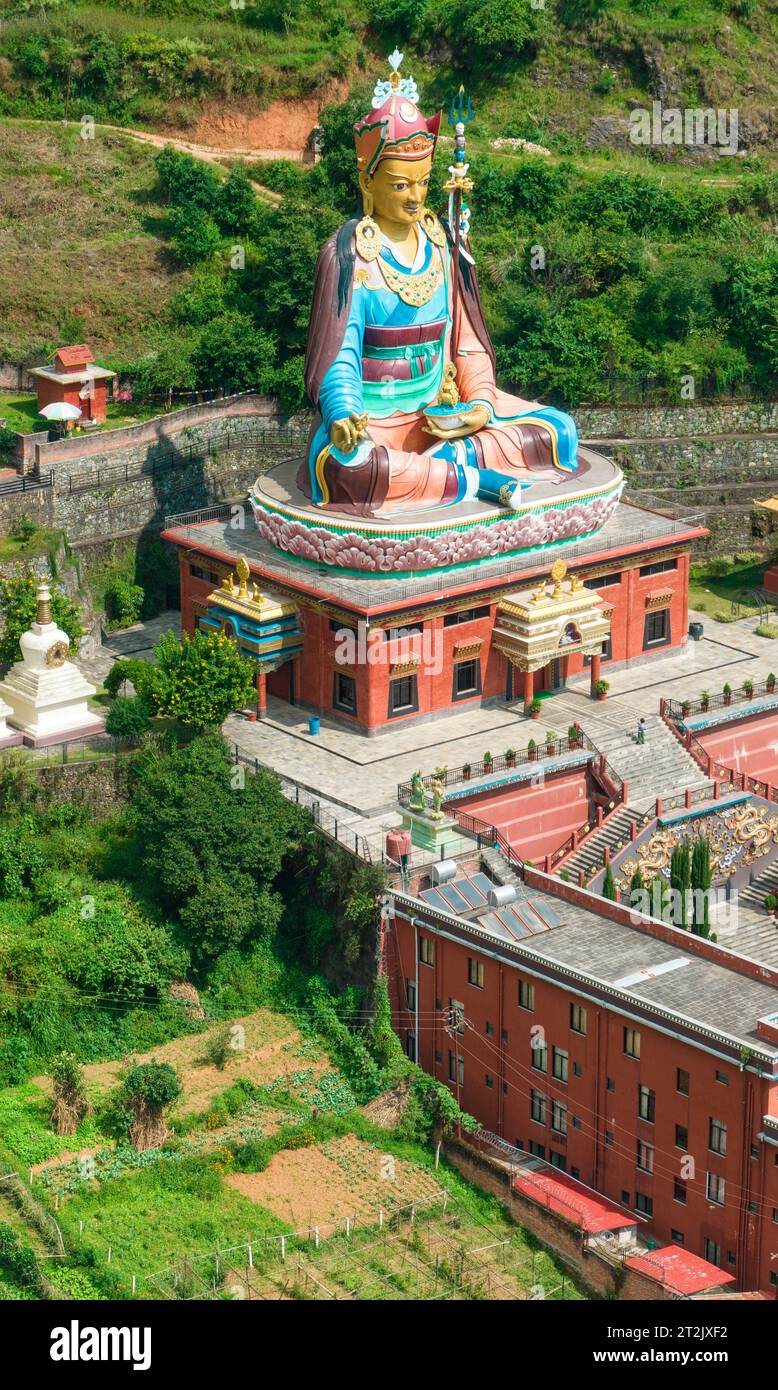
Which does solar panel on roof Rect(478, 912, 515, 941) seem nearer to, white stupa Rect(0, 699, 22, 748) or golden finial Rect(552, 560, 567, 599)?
golden finial Rect(552, 560, 567, 599)

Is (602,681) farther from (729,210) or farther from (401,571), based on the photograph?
(729,210)

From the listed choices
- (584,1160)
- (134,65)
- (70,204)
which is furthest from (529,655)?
(134,65)

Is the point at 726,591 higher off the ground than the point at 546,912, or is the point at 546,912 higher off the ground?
the point at 726,591

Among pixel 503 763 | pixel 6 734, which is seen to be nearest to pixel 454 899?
pixel 503 763

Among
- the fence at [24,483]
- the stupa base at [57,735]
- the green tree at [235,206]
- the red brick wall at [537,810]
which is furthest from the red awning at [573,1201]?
the green tree at [235,206]

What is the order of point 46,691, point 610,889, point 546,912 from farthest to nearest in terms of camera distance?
point 46,691 → point 610,889 → point 546,912

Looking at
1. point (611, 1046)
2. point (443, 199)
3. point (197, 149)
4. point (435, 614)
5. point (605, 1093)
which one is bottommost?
point (605, 1093)

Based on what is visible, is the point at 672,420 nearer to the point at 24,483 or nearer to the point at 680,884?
the point at 24,483
